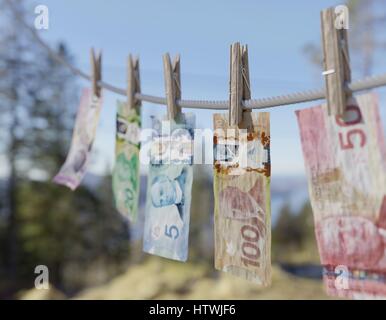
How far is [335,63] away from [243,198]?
323mm

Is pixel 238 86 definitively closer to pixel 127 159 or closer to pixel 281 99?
pixel 281 99

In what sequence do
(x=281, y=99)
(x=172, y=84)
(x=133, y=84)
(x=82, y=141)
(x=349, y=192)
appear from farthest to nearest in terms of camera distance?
(x=82, y=141)
(x=133, y=84)
(x=172, y=84)
(x=281, y=99)
(x=349, y=192)

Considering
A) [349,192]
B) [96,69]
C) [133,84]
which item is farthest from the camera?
[96,69]

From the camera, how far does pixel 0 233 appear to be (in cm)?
602

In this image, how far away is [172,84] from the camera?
122 cm

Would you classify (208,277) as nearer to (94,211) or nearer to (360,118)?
(94,211)

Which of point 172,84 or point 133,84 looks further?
point 133,84

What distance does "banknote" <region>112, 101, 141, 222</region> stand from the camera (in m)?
1.54

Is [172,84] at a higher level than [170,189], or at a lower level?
higher

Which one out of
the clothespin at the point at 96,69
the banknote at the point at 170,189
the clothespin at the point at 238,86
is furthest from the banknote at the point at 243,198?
the clothespin at the point at 96,69

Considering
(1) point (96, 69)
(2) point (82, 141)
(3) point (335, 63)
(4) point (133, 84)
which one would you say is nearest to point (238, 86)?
(3) point (335, 63)

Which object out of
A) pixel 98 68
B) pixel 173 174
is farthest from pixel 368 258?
pixel 98 68

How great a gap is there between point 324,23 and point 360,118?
16cm

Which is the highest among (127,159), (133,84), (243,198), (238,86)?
(133,84)
